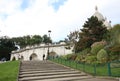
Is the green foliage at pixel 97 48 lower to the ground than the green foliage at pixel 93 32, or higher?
lower

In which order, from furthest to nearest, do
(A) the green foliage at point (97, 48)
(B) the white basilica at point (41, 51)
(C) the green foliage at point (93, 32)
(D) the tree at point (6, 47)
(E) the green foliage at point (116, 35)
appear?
(D) the tree at point (6, 47)
(B) the white basilica at point (41, 51)
(C) the green foliage at point (93, 32)
(A) the green foliage at point (97, 48)
(E) the green foliage at point (116, 35)

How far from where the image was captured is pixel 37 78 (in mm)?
18312

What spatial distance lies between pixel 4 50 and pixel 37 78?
64.4 meters

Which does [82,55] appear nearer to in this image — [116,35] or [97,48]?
[97,48]

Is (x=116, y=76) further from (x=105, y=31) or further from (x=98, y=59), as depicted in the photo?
(x=105, y=31)

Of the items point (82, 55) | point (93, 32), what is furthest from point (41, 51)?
point (82, 55)

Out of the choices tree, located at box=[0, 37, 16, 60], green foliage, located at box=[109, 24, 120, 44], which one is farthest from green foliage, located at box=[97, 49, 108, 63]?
tree, located at box=[0, 37, 16, 60]

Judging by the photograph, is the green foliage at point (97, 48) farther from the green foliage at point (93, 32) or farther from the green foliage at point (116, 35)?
the green foliage at point (93, 32)

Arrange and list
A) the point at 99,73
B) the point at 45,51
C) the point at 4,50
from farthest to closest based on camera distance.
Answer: the point at 4,50 < the point at 45,51 < the point at 99,73

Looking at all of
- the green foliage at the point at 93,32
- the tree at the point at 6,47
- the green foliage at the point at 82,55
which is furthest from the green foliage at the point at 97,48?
the tree at the point at 6,47

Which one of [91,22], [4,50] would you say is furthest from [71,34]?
[4,50]

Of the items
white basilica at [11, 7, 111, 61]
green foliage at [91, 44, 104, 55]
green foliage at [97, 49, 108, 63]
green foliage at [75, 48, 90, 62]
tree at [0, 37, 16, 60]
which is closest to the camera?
green foliage at [97, 49, 108, 63]

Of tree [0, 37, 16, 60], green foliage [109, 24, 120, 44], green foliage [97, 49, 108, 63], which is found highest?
A: tree [0, 37, 16, 60]

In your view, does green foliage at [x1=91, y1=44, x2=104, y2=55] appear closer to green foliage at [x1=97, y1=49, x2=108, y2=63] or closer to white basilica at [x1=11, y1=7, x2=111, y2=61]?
green foliage at [x1=97, y1=49, x2=108, y2=63]
